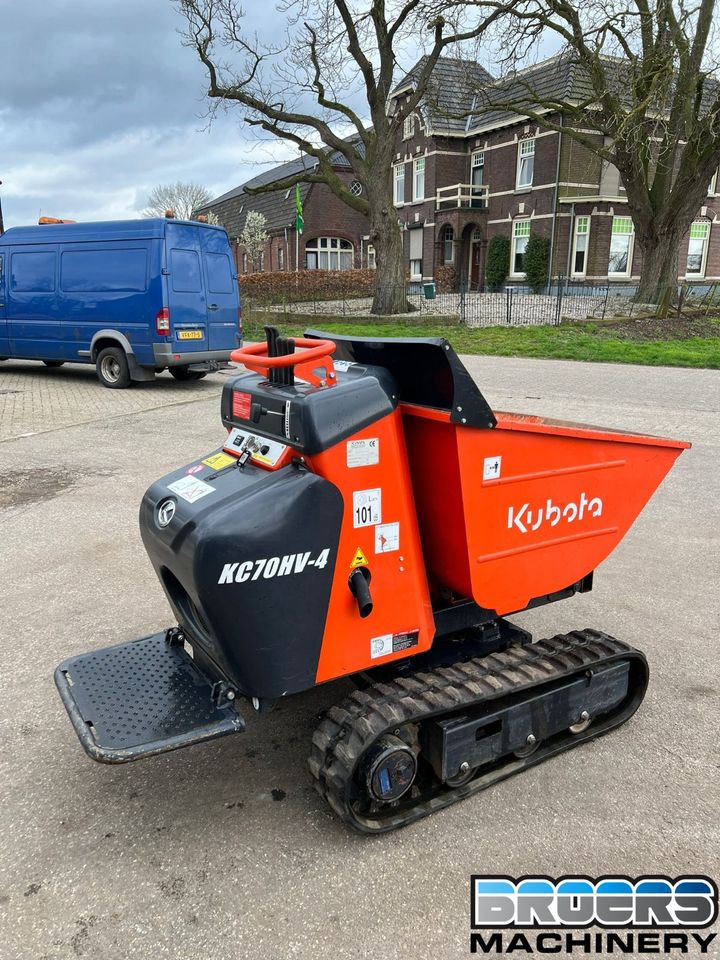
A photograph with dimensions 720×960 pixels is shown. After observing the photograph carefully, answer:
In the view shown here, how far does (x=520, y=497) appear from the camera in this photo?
9.68 ft

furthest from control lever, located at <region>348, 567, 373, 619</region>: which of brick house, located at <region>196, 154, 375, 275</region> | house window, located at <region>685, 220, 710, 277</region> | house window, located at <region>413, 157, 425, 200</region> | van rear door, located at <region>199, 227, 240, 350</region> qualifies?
brick house, located at <region>196, 154, 375, 275</region>

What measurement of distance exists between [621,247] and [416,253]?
1219 cm

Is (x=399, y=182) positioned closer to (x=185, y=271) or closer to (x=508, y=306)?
(x=508, y=306)

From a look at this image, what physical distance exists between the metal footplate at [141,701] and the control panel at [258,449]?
2.98 feet

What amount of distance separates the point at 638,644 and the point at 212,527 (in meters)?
2.77

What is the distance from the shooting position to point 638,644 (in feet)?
13.2

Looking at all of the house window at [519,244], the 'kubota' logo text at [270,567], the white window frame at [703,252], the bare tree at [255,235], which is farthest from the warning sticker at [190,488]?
the bare tree at [255,235]

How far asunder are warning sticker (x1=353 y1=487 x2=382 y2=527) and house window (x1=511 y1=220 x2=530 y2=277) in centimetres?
3621

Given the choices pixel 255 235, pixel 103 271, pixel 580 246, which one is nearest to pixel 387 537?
pixel 103 271

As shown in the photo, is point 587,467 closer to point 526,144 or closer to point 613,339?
point 613,339

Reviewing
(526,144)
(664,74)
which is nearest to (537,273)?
(526,144)

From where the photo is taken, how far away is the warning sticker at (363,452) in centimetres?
251

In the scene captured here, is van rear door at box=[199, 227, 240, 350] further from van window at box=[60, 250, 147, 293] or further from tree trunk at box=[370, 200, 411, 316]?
tree trunk at box=[370, 200, 411, 316]

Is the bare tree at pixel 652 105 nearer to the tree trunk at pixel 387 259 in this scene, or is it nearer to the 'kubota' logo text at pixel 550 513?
the tree trunk at pixel 387 259
